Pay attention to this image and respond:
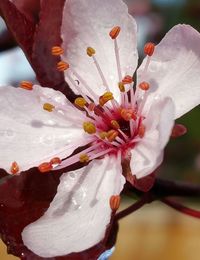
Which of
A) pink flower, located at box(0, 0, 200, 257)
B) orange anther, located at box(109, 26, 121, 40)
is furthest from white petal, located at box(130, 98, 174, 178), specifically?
orange anther, located at box(109, 26, 121, 40)

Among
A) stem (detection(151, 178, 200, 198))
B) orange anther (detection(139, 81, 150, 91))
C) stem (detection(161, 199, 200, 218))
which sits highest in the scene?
orange anther (detection(139, 81, 150, 91))

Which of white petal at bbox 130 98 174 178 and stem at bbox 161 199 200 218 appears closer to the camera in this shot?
white petal at bbox 130 98 174 178

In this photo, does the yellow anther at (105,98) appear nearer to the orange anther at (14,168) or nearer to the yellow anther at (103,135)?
the yellow anther at (103,135)

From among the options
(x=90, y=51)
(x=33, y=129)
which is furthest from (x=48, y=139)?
(x=90, y=51)

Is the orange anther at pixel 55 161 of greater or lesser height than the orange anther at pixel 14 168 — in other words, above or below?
above

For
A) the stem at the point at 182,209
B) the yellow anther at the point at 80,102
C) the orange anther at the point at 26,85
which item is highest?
the orange anther at the point at 26,85

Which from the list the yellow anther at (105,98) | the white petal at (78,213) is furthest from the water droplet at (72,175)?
the yellow anther at (105,98)

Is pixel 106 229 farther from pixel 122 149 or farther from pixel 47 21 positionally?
pixel 47 21

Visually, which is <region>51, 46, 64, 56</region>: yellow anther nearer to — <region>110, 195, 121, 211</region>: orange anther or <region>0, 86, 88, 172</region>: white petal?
<region>0, 86, 88, 172</region>: white petal
